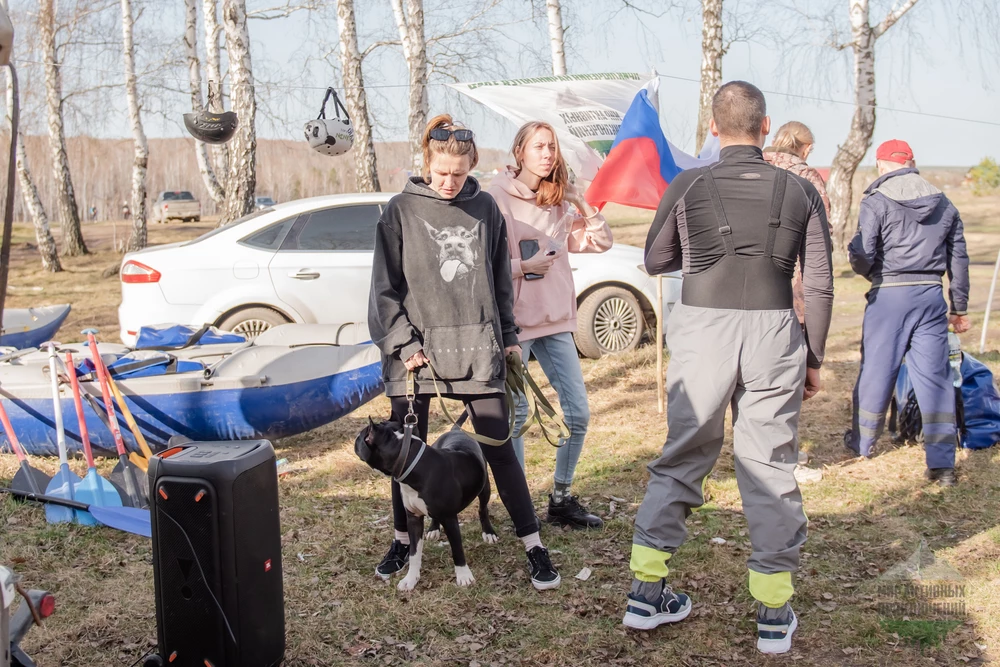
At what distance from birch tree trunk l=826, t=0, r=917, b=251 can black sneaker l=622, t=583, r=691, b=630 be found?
10.2 metres

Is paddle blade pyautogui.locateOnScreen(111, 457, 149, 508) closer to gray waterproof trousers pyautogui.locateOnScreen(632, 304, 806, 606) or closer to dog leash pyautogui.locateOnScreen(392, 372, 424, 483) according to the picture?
dog leash pyautogui.locateOnScreen(392, 372, 424, 483)

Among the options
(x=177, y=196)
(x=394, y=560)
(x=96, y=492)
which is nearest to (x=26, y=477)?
(x=96, y=492)

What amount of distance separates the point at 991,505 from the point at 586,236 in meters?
2.51

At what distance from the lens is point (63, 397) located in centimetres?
500

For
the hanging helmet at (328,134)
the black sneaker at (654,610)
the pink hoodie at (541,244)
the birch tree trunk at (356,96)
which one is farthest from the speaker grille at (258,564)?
the birch tree trunk at (356,96)

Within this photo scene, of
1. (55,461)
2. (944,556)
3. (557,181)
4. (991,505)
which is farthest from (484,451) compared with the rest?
(55,461)

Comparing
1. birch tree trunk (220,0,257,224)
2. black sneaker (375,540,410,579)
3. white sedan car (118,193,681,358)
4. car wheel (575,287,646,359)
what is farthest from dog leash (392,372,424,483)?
birch tree trunk (220,0,257,224)

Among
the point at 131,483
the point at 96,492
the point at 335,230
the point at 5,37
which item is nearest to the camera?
the point at 5,37

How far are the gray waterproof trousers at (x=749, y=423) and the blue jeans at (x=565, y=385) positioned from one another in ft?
3.23

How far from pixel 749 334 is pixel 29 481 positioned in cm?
375

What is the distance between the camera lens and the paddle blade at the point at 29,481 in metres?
Answer: 4.49

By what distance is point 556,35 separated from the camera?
1120 centimetres
